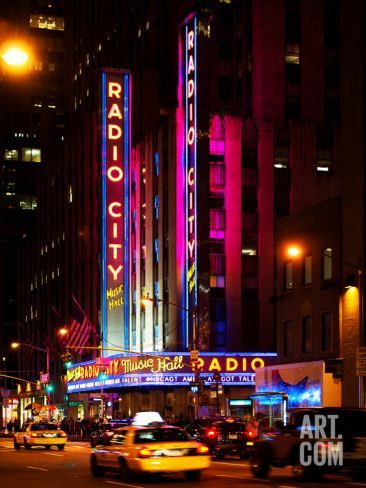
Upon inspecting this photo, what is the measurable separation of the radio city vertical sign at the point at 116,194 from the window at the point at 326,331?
32860mm

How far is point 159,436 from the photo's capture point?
24547 millimetres

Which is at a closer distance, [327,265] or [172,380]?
[327,265]

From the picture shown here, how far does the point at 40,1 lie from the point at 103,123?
8960 cm

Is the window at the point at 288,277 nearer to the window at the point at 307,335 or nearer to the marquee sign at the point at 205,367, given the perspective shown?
the window at the point at 307,335

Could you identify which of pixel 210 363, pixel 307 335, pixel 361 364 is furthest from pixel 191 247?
pixel 361 364

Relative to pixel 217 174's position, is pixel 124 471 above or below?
below

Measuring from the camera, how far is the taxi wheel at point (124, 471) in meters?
24.5

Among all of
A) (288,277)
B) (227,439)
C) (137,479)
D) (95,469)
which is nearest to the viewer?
(137,479)

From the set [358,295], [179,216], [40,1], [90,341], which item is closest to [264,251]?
[179,216]

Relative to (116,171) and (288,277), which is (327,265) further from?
(116,171)

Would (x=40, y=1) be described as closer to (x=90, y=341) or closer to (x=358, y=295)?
(x=90, y=341)

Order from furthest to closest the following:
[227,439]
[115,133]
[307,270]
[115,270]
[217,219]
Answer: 1. [115,133]
2. [115,270]
3. [217,219]
4. [307,270]
5. [227,439]

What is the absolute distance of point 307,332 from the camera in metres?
47.9

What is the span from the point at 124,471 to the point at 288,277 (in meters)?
27.2
